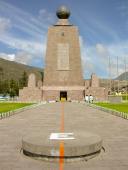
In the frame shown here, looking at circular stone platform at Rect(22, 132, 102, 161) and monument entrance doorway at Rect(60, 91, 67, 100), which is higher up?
monument entrance doorway at Rect(60, 91, 67, 100)

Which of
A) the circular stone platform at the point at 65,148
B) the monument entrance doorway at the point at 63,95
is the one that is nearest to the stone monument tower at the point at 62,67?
the monument entrance doorway at the point at 63,95

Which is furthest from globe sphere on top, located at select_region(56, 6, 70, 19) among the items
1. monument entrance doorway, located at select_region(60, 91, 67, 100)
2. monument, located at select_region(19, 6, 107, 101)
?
monument entrance doorway, located at select_region(60, 91, 67, 100)

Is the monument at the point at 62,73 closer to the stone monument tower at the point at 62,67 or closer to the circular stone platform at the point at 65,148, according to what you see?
the stone monument tower at the point at 62,67

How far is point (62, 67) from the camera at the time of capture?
55.0 meters

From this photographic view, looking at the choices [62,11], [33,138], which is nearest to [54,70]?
[62,11]

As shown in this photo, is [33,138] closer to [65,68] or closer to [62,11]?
[65,68]

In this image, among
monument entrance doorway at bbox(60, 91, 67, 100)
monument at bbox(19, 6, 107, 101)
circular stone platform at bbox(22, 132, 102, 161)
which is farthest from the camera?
monument entrance doorway at bbox(60, 91, 67, 100)

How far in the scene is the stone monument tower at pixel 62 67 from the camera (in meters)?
55.0

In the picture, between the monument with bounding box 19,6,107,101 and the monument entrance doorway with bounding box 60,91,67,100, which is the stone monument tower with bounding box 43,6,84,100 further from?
the monument entrance doorway with bounding box 60,91,67,100

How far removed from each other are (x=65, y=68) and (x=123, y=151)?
1835 inches

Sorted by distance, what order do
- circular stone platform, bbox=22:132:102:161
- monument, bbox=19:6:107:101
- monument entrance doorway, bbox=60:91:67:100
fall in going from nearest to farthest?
circular stone platform, bbox=22:132:102:161
monument, bbox=19:6:107:101
monument entrance doorway, bbox=60:91:67:100

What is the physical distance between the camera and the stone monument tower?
2164 inches

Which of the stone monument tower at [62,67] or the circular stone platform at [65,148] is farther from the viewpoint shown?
the stone monument tower at [62,67]

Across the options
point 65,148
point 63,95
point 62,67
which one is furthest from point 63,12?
point 65,148
